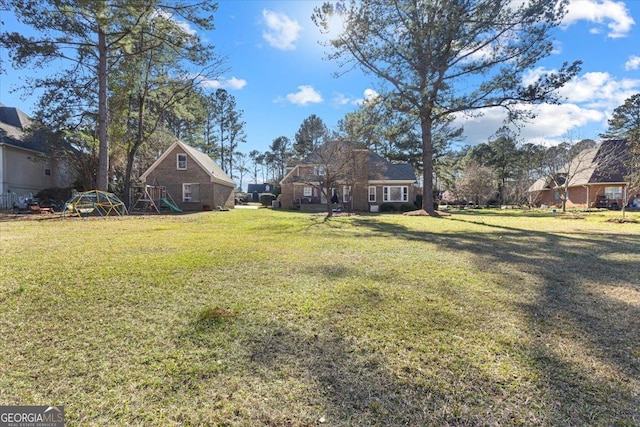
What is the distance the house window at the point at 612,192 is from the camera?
2858 centimetres

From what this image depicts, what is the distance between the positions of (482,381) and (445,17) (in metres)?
17.8

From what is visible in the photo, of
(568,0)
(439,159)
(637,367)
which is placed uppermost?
(568,0)

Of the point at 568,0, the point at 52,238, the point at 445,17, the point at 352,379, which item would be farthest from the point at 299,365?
the point at 568,0

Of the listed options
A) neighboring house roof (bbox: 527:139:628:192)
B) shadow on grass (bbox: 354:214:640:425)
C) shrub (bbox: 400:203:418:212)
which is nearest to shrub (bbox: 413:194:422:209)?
shrub (bbox: 400:203:418:212)

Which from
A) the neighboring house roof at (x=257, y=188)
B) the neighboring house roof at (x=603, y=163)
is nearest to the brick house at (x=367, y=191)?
the neighboring house roof at (x=603, y=163)

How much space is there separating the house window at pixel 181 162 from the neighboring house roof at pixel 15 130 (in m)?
9.01

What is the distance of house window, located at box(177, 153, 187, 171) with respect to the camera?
23.9 metres

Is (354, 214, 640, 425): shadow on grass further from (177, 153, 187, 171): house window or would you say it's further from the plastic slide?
(177, 153, 187, 171): house window

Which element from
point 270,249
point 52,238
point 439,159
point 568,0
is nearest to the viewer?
point 270,249

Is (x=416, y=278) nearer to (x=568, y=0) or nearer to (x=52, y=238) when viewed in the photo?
(x=52, y=238)

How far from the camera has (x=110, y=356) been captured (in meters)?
2.62

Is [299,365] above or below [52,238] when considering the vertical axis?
below

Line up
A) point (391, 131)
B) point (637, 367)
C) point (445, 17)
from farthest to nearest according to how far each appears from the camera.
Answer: point (391, 131) → point (445, 17) → point (637, 367)

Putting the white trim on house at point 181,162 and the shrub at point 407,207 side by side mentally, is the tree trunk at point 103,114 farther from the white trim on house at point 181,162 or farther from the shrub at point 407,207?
the shrub at point 407,207
